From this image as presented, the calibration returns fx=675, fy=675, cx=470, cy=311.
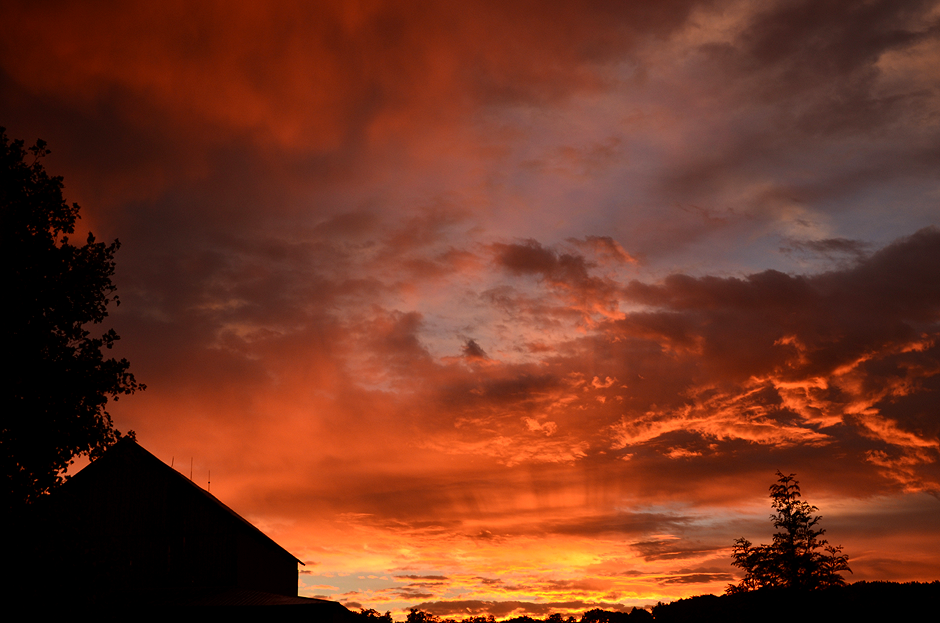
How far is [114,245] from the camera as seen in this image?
2870 cm

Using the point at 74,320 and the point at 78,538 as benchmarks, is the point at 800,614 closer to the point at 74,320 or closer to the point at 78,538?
the point at 78,538

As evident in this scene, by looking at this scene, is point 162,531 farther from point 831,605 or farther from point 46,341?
point 831,605

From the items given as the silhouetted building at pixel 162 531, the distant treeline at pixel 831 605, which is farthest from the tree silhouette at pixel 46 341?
the distant treeline at pixel 831 605

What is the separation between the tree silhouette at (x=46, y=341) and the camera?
82.9 ft

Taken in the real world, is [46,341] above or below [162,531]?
above

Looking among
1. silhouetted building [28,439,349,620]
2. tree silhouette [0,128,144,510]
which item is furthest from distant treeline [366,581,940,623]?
tree silhouette [0,128,144,510]

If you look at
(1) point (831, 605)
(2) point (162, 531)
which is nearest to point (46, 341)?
(2) point (162, 531)

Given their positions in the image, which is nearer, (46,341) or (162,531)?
(46,341)

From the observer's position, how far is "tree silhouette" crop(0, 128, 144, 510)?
995 inches

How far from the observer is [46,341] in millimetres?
26312

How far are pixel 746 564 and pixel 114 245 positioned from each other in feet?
167

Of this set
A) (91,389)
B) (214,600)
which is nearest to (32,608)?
(91,389)

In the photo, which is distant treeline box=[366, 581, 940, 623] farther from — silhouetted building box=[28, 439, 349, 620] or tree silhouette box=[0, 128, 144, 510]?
tree silhouette box=[0, 128, 144, 510]

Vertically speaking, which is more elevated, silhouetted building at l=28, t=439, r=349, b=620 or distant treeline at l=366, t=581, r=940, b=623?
silhouetted building at l=28, t=439, r=349, b=620
